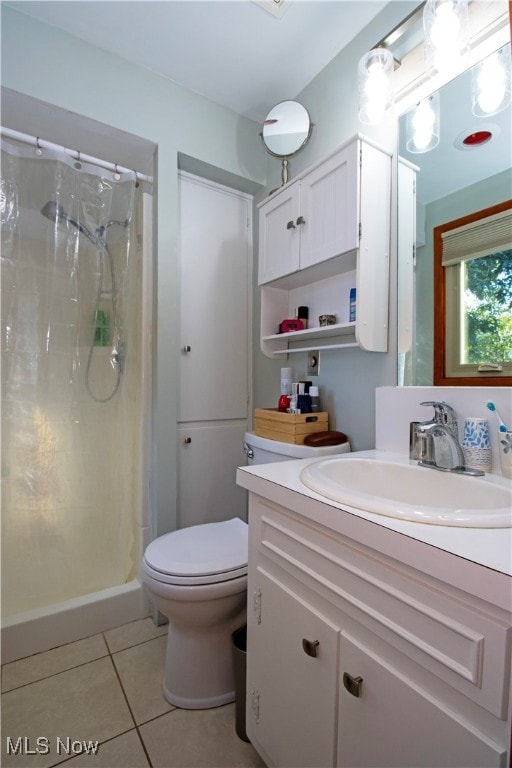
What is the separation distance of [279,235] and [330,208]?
30 centimetres

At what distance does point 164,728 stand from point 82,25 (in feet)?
8.16

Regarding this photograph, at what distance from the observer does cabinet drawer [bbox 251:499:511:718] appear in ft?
1.46

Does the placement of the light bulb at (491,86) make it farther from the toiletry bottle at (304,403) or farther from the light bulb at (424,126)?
the toiletry bottle at (304,403)

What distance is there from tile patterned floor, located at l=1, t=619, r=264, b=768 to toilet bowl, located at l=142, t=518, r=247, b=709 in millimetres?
68

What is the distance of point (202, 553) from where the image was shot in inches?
47.9

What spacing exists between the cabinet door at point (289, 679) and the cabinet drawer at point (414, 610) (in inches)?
4.0

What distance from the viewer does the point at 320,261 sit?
1.32 metres

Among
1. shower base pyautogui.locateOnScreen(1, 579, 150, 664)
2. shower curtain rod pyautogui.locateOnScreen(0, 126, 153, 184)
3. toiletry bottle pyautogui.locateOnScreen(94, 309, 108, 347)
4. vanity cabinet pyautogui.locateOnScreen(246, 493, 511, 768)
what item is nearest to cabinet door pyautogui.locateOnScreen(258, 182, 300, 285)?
shower curtain rod pyautogui.locateOnScreen(0, 126, 153, 184)

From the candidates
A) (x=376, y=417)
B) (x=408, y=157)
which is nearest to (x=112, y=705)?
(x=376, y=417)

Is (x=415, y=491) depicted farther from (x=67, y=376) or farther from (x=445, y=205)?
(x=67, y=376)

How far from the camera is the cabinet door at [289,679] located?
27.9 inches

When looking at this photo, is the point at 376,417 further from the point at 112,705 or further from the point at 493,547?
the point at 112,705

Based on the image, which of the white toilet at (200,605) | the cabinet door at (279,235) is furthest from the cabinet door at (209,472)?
the cabinet door at (279,235)

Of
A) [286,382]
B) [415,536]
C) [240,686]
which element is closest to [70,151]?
[286,382]
